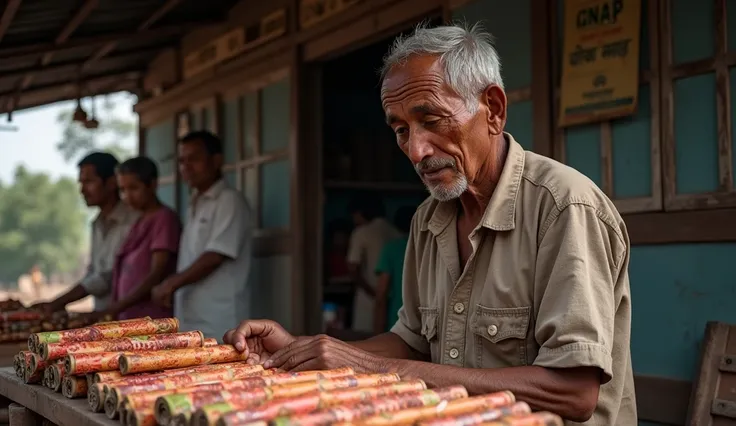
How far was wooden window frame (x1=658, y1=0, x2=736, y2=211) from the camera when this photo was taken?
10.2ft

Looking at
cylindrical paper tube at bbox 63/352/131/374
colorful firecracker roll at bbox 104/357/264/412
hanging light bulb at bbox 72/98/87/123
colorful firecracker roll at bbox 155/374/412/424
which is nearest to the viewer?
colorful firecracker roll at bbox 155/374/412/424

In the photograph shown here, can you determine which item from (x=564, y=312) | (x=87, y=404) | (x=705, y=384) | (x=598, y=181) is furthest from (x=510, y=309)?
(x=598, y=181)

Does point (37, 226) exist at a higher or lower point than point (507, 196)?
higher

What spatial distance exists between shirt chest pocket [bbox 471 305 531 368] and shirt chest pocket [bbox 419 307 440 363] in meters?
0.20

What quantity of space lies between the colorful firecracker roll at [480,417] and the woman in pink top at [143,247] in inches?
160

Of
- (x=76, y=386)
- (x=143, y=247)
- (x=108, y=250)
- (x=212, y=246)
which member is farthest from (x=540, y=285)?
(x=108, y=250)

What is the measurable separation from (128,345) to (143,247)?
3.54 m

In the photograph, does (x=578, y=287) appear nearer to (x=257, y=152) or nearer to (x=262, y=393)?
(x=262, y=393)

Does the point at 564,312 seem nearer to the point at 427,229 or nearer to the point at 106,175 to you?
the point at 427,229

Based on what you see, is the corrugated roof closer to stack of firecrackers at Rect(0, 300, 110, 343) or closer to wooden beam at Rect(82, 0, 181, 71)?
wooden beam at Rect(82, 0, 181, 71)

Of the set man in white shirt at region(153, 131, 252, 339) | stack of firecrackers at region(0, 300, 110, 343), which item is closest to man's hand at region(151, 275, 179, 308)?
man in white shirt at region(153, 131, 252, 339)

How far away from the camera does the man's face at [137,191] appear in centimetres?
572

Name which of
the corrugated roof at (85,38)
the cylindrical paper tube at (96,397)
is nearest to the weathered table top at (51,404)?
the cylindrical paper tube at (96,397)

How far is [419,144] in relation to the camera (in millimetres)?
2205
